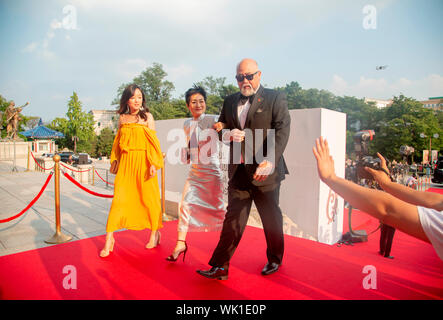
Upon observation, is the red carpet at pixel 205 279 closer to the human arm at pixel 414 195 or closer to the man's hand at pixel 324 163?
the human arm at pixel 414 195

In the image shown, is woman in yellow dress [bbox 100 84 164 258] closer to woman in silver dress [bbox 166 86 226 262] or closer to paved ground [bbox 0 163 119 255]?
woman in silver dress [bbox 166 86 226 262]

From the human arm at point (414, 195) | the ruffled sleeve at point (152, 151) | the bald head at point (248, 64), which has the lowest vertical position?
the human arm at point (414, 195)

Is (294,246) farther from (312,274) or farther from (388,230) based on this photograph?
(388,230)

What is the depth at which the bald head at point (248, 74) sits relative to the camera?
251cm

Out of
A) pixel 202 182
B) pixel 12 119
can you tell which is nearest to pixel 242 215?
pixel 202 182

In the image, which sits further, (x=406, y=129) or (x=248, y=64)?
(x=406, y=129)

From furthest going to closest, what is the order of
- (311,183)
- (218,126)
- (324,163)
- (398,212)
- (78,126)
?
(78,126) → (311,183) → (218,126) → (324,163) → (398,212)

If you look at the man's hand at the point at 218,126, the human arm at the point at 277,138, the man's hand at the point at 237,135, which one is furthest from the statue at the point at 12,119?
the human arm at the point at 277,138

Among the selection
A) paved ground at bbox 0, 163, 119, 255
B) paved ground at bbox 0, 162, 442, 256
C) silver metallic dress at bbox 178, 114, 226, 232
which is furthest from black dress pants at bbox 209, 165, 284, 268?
paved ground at bbox 0, 163, 119, 255

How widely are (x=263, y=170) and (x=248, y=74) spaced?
867 millimetres

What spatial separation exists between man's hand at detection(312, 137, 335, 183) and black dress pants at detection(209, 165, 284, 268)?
1.26 meters

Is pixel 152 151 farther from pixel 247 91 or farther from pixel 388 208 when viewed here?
pixel 388 208

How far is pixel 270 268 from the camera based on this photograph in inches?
103

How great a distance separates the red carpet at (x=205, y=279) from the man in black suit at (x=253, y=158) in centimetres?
20
